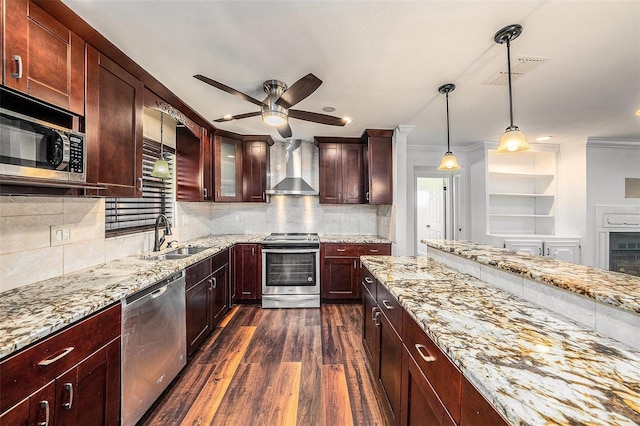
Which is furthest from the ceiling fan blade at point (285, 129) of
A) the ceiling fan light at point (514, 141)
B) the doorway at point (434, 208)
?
the doorway at point (434, 208)

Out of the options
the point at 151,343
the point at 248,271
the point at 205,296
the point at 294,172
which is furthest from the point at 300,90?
the point at 248,271

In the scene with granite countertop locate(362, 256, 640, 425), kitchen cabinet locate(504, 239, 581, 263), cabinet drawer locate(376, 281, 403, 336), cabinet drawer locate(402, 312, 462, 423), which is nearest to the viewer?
granite countertop locate(362, 256, 640, 425)

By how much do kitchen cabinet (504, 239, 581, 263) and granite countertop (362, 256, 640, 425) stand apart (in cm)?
334

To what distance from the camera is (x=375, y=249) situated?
365 centimetres

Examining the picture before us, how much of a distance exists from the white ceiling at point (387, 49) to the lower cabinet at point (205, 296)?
169cm

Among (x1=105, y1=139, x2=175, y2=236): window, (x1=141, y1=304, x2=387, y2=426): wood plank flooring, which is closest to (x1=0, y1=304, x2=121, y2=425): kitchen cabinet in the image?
(x1=141, y1=304, x2=387, y2=426): wood plank flooring

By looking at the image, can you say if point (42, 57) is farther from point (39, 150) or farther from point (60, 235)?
point (60, 235)

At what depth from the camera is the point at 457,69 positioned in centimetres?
202

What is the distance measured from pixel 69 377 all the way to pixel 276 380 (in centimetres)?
134

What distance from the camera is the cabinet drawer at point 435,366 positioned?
0.84 m

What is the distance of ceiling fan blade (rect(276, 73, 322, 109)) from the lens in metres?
1.71

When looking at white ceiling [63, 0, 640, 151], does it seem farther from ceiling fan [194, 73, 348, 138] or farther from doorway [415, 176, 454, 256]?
doorway [415, 176, 454, 256]

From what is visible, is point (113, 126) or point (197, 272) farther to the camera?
point (197, 272)

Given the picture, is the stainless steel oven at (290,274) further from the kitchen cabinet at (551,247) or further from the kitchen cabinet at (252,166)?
the kitchen cabinet at (551,247)
